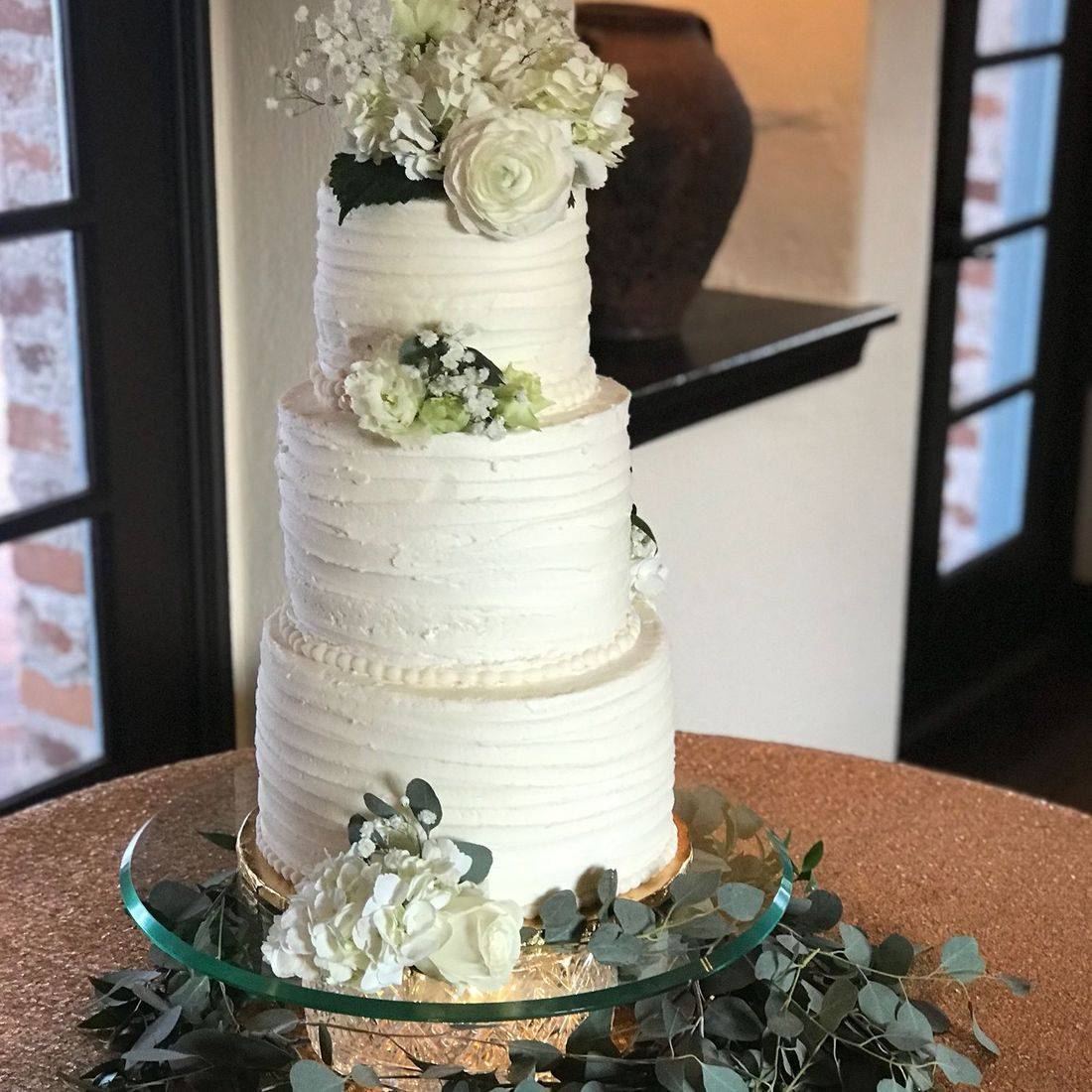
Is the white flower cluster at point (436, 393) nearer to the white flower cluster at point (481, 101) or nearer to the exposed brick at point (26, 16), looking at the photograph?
the white flower cluster at point (481, 101)

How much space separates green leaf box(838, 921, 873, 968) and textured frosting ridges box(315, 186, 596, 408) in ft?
1.46

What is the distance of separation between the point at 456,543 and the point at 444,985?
28cm

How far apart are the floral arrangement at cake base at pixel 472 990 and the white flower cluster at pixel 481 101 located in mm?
384

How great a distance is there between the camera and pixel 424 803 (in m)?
1.06

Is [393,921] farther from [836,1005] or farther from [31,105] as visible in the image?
[31,105]

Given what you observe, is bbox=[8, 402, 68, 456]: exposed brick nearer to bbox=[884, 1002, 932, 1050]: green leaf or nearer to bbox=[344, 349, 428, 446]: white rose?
bbox=[344, 349, 428, 446]: white rose

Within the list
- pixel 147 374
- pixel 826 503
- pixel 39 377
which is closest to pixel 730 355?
pixel 826 503

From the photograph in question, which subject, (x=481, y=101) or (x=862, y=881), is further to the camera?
(x=862, y=881)

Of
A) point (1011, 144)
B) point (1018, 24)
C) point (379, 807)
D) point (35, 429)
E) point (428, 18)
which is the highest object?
point (1018, 24)

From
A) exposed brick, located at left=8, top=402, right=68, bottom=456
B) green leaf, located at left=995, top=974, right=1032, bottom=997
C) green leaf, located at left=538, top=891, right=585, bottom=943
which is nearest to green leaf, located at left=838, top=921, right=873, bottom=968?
green leaf, located at left=995, top=974, right=1032, bottom=997

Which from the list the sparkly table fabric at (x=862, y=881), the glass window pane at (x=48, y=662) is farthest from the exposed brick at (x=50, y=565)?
the sparkly table fabric at (x=862, y=881)

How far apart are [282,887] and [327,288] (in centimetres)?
42

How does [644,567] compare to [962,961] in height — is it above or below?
above

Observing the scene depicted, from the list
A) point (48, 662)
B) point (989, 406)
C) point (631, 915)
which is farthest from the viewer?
point (989, 406)
